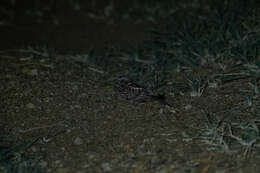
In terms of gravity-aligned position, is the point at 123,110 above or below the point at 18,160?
above

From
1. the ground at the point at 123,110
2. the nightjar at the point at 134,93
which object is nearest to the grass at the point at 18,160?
the ground at the point at 123,110

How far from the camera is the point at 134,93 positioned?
2738mm

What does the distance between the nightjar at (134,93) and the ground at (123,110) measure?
0.04 m

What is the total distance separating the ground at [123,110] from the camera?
216 cm

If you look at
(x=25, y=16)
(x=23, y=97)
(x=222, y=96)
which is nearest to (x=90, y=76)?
(x=23, y=97)

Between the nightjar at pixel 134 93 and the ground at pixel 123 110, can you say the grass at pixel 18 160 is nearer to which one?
the ground at pixel 123 110

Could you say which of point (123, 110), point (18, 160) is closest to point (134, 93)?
point (123, 110)

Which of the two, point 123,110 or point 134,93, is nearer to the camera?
point 123,110

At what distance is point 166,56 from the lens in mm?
3260

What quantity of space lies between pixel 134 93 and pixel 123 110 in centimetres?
16

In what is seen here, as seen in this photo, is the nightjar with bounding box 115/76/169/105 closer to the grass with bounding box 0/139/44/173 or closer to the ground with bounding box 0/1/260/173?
the ground with bounding box 0/1/260/173

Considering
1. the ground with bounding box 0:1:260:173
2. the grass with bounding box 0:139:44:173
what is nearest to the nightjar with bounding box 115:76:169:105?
the ground with bounding box 0:1:260:173

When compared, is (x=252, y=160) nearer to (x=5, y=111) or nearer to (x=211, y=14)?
(x=5, y=111)

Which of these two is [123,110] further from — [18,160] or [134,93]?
[18,160]
